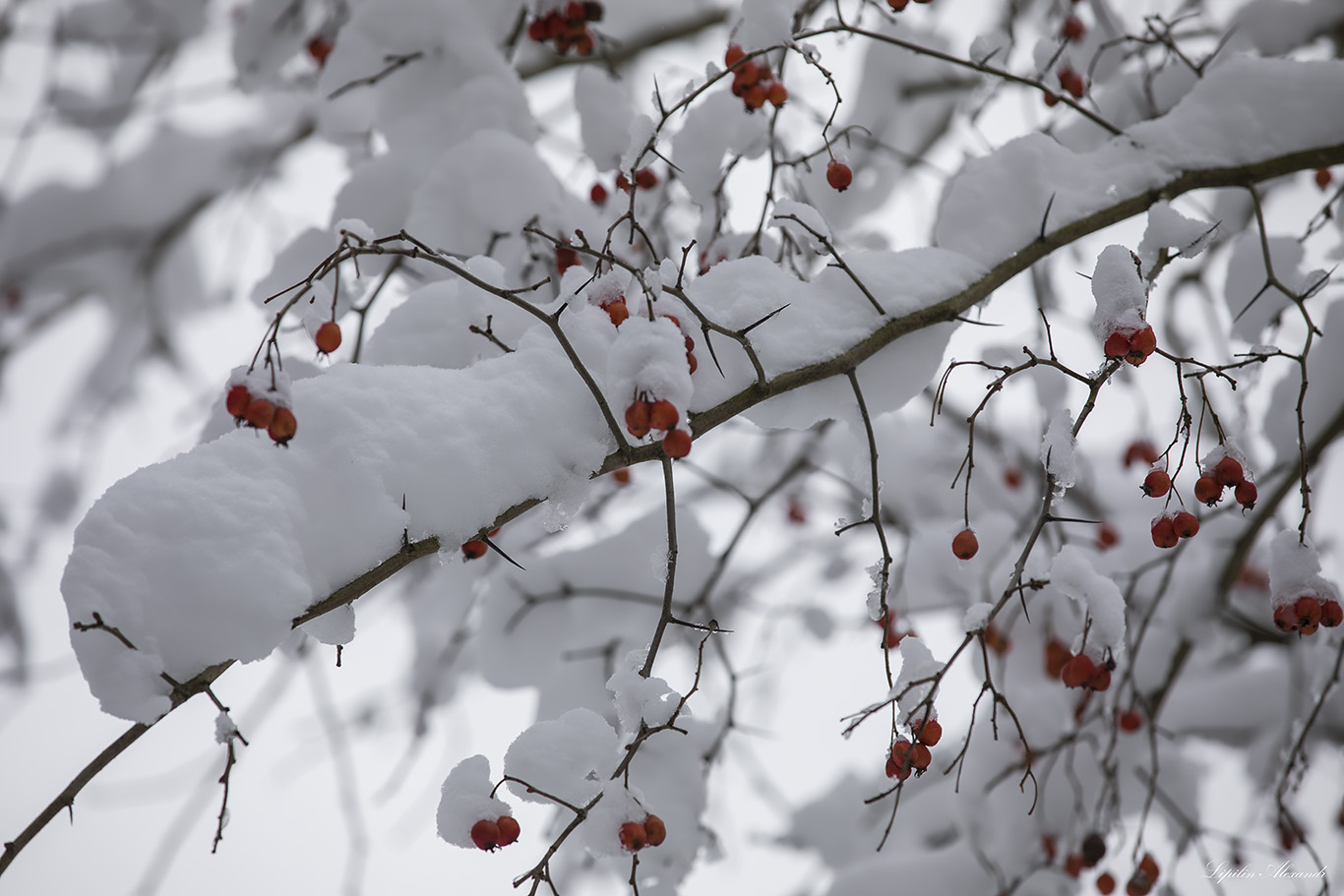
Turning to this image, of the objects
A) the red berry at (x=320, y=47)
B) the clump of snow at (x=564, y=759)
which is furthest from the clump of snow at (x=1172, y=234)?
the red berry at (x=320, y=47)

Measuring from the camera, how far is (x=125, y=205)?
431cm

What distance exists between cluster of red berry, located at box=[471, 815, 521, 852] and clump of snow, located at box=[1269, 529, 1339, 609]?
1.26 metres

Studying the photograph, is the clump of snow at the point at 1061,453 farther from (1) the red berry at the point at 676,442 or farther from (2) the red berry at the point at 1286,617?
(1) the red berry at the point at 676,442

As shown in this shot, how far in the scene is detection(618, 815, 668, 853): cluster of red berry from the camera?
1.22 metres

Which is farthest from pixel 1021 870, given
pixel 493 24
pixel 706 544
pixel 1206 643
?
pixel 493 24

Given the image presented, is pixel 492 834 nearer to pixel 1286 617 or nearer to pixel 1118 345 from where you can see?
pixel 1118 345

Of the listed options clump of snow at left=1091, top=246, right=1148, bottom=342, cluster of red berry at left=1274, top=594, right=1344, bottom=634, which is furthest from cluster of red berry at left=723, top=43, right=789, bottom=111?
cluster of red berry at left=1274, top=594, right=1344, bottom=634

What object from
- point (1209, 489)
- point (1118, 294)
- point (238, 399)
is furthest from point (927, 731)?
point (238, 399)

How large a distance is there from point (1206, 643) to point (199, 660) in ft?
8.47

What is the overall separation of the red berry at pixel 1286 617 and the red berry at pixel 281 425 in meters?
1.52

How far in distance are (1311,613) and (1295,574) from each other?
0.22 ft

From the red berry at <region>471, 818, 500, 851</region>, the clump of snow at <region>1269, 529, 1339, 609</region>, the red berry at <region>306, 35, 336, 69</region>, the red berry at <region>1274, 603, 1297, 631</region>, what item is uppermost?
the red berry at <region>306, 35, 336, 69</region>

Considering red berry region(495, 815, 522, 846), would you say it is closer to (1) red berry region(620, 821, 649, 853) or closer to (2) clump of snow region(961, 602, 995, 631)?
(1) red berry region(620, 821, 649, 853)

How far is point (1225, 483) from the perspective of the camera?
151 centimetres
